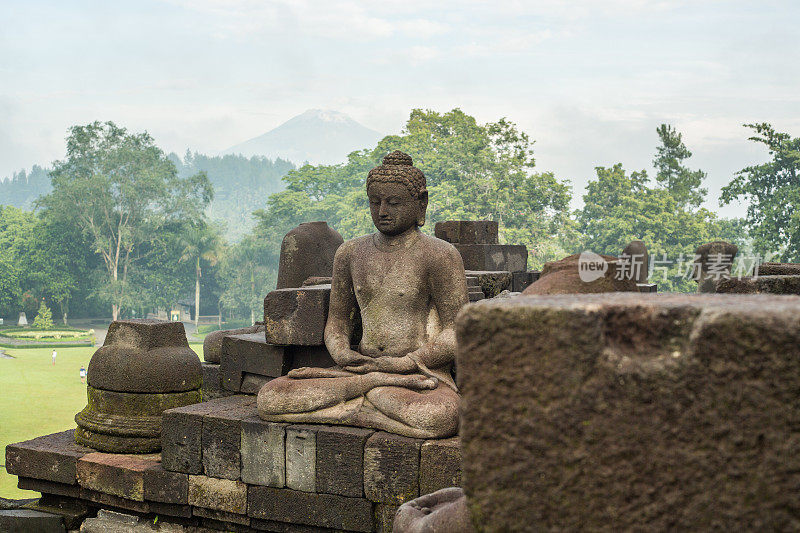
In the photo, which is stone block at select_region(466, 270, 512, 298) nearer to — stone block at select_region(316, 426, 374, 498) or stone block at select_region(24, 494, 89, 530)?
stone block at select_region(316, 426, 374, 498)

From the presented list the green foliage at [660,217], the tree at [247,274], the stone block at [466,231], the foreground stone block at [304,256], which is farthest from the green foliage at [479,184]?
the foreground stone block at [304,256]

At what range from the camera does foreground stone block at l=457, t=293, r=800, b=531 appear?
1400 millimetres

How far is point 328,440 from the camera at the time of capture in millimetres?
4387

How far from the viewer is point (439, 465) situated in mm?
4102

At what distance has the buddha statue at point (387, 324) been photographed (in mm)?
4535

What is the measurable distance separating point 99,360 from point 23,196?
104161 mm

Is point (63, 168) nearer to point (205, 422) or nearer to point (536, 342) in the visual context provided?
point (205, 422)

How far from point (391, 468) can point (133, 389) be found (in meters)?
2.24

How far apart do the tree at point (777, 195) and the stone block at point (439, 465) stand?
24681 millimetres

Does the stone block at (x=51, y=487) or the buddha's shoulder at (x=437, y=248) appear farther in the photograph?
the stone block at (x=51, y=487)

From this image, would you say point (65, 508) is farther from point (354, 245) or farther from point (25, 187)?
point (25, 187)

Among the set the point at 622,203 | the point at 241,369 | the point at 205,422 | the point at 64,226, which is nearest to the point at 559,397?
the point at 205,422

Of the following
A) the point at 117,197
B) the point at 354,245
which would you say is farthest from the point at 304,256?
the point at 117,197

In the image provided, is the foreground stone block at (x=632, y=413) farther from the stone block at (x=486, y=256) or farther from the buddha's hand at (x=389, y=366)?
the stone block at (x=486, y=256)
